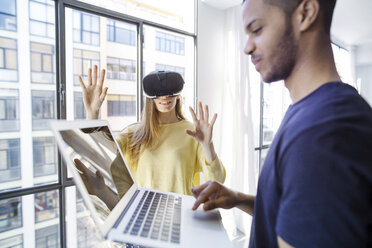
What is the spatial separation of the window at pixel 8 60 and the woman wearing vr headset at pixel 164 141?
1.01m

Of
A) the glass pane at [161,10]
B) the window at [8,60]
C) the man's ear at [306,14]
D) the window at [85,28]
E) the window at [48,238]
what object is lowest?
the window at [48,238]

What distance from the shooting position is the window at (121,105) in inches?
97.0

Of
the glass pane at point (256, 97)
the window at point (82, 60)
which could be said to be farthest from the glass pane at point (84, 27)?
the glass pane at point (256, 97)

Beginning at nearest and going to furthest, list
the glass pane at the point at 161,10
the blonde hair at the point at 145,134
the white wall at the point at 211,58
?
the blonde hair at the point at 145,134
the glass pane at the point at 161,10
the white wall at the point at 211,58

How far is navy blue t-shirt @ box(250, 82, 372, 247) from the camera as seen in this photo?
41cm

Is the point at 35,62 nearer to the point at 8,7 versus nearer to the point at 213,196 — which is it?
the point at 8,7

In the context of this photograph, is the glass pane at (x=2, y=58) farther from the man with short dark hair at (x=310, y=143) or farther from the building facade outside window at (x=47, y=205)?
the man with short dark hair at (x=310, y=143)

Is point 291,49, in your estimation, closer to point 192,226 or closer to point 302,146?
point 302,146

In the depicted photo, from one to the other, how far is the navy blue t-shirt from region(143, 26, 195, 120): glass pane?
2233 mm

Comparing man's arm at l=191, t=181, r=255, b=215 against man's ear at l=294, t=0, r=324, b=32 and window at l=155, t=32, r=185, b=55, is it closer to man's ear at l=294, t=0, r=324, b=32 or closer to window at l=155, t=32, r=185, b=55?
man's ear at l=294, t=0, r=324, b=32

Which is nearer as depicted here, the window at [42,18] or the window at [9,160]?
the window at [9,160]

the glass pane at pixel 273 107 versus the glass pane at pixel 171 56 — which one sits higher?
the glass pane at pixel 171 56

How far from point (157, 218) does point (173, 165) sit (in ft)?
1.82

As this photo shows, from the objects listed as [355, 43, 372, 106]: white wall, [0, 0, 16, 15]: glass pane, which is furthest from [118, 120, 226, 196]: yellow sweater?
[355, 43, 372, 106]: white wall
